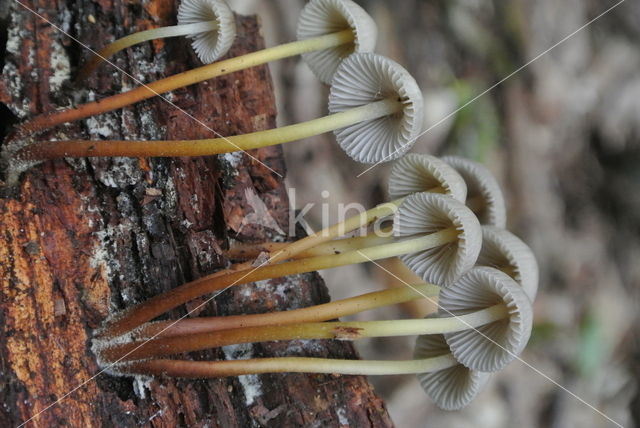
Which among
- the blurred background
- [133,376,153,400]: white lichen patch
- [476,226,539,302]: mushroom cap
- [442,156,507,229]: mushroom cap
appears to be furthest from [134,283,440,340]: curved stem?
the blurred background

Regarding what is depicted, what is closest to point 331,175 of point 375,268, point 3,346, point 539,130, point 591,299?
point 375,268

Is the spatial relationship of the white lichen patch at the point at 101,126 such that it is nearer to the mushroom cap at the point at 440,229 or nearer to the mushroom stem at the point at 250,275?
the mushroom stem at the point at 250,275

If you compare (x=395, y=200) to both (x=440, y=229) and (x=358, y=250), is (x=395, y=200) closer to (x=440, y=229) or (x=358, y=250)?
(x=440, y=229)

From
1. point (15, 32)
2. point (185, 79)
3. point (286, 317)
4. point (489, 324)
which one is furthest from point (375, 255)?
point (15, 32)

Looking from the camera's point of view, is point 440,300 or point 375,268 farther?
point 375,268

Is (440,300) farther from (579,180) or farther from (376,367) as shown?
(579,180)
